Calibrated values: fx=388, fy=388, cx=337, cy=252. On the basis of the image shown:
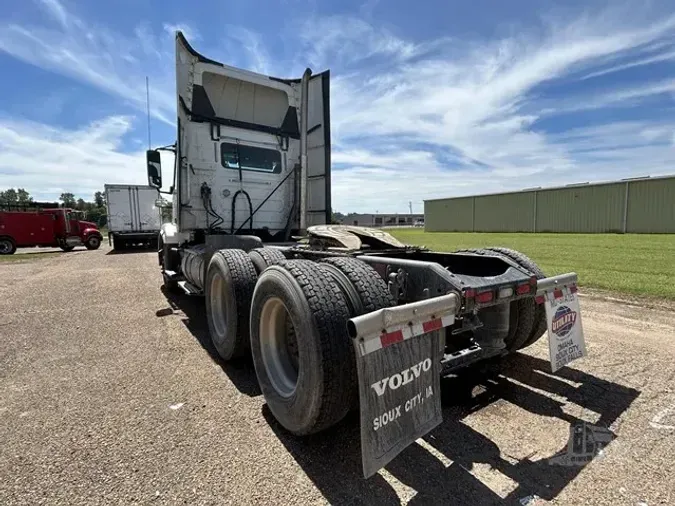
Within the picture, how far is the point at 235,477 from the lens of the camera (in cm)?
220

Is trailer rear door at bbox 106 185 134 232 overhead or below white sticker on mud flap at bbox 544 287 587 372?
overhead

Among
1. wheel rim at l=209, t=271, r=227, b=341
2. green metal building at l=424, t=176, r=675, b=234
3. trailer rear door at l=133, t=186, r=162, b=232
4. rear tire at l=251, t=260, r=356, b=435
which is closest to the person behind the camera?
rear tire at l=251, t=260, r=356, b=435

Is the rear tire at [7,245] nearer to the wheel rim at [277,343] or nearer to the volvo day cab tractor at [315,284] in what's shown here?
the volvo day cab tractor at [315,284]

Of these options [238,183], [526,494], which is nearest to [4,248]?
[238,183]

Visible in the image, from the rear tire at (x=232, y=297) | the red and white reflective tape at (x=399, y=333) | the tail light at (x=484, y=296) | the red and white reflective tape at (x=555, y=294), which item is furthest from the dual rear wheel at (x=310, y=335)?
the red and white reflective tape at (x=555, y=294)

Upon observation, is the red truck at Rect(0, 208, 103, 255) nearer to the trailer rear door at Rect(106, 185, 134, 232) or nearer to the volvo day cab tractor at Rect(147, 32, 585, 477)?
the trailer rear door at Rect(106, 185, 134, 232)

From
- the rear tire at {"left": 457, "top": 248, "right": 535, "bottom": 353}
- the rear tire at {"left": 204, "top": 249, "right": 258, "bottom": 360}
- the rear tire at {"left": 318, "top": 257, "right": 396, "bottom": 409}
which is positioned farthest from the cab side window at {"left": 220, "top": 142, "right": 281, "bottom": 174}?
the rear tire at {"left": 457, "top": 248, "right": 535, "bottom": 353}

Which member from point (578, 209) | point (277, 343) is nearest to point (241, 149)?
point (277, 343)

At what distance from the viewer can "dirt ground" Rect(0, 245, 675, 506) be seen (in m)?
2.08

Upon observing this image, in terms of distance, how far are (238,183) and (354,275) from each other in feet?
14.1

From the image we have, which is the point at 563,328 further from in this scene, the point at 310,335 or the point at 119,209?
the point at 119,209

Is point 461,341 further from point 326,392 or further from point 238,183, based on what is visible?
point 238,183

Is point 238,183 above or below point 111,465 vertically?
above

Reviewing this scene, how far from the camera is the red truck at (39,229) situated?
20.0 metres
